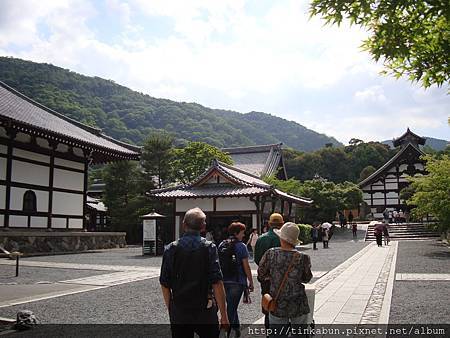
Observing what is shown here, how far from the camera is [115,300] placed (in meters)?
8.17

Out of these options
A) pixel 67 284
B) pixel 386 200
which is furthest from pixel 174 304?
pixel 386 200

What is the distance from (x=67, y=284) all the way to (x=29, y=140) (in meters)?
11.2

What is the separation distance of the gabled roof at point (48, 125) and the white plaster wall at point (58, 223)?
3843 mm

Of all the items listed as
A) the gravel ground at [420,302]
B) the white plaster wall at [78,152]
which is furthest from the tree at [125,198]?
the gravel ground at [420,302]

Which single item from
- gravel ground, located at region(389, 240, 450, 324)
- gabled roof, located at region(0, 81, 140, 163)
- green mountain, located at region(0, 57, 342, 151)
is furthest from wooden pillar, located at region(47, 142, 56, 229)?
green mountain, located at region(0, 57, 342, 151)

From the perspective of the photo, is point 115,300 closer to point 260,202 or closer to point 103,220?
point 260,202

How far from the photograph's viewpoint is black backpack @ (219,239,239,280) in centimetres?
525

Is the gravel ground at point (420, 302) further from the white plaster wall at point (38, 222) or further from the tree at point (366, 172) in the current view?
the tree at point (366, 172)

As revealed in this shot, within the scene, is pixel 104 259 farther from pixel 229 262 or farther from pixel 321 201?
pixel 321 201

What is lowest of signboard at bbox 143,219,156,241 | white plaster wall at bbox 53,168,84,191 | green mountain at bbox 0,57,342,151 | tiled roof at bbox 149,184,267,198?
signboard at bbox 143,219,156,241

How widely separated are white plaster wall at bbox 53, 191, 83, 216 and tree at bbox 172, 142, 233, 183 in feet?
32.3

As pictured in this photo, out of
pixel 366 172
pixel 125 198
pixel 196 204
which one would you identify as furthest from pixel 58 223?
pixel 366 172

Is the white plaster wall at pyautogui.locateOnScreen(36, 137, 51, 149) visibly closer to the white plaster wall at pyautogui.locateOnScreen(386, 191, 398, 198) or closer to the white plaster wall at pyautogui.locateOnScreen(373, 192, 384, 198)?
the white plaster wall at pyautogui.locateOnScreen(373, 192, 384, 198)

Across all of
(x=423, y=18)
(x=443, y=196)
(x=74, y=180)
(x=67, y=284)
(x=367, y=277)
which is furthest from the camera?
(x=74, y=180)
